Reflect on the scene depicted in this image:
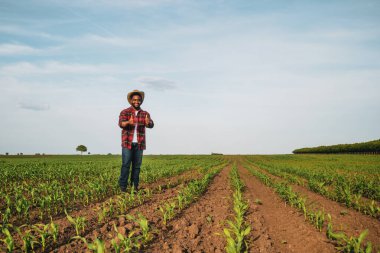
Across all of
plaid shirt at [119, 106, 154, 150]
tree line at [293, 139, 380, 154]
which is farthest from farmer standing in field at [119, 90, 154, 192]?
tree line at [293, 139, 380, 154]

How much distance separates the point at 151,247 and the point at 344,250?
255 centimetres

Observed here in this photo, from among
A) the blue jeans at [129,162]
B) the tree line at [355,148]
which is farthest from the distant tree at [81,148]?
the blue jeans at [129,162]

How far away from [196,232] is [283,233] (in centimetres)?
144

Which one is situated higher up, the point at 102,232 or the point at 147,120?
the point at 147,120

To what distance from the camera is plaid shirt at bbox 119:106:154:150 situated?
7121 mm

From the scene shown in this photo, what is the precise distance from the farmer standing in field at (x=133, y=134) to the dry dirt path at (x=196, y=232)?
239 cm

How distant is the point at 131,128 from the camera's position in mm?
7223

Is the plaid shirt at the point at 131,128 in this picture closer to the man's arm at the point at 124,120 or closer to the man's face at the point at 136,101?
the man's arm at the point at 124,120

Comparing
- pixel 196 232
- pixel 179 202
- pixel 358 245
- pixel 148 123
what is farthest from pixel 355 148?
pixel 196 232

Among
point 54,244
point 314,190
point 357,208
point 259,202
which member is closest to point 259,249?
point 54,244

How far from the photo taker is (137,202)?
20.5 ft

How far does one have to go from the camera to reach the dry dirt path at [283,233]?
137 inches

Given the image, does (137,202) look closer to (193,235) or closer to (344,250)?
(193,235)

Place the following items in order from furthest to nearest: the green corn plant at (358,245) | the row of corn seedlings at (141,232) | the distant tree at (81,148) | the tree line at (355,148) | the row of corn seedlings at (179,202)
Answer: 1. the distant tree at (81,148)
2. the tree line at (355,148)
3. the row of corn seedlings at (179,202)
4. the row of corn seedlings at (141,232)
5. the green corn plant at (358,245)
